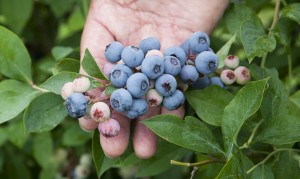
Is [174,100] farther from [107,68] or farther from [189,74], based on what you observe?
[107,68]

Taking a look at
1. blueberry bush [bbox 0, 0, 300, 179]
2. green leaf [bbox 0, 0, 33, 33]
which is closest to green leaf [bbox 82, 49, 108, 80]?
blueberry bush [bbox 0, 0, 300, 179]

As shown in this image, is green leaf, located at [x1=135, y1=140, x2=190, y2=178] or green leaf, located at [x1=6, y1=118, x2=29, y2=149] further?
green leaf, located at [x1=6, y1=118, x2=29, y2=149]

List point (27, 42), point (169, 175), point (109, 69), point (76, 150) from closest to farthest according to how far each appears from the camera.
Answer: point (109, 69), point (169, 175), point (76, 150), point (27, 42)

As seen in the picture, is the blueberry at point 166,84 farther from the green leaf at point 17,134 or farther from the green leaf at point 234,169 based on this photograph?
the green leaf at point 17,134

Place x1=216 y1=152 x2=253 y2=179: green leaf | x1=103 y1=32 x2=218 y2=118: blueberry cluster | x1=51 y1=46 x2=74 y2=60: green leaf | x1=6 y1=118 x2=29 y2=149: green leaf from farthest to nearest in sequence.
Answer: x1=6 y1=118 x2=29 y2=149: green leaf → x1=51 y1=46 x2=74 y2=60: green leaf → x1=103 y1=32 x2=218 y2=118: blueberry cluster → x1=216 y1=152 x2=253 y2=179: green leaf

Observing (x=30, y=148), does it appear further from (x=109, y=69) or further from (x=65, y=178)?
(x=109, y=69)

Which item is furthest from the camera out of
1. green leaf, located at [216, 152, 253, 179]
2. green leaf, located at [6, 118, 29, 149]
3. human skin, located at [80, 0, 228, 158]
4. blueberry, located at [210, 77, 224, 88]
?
green leaf, located at [6, 118, 29, 149]

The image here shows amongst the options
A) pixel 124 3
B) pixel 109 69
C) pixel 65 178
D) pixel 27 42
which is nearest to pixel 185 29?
pixel 124 3

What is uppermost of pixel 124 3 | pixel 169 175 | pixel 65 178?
pixel 124 3

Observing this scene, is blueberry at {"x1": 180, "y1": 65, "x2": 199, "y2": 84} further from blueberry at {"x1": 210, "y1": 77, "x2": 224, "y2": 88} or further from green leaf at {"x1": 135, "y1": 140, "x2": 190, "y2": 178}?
green leaf at {"x1": 135, "y1": 140, "x2": 190, "y2": 178}
